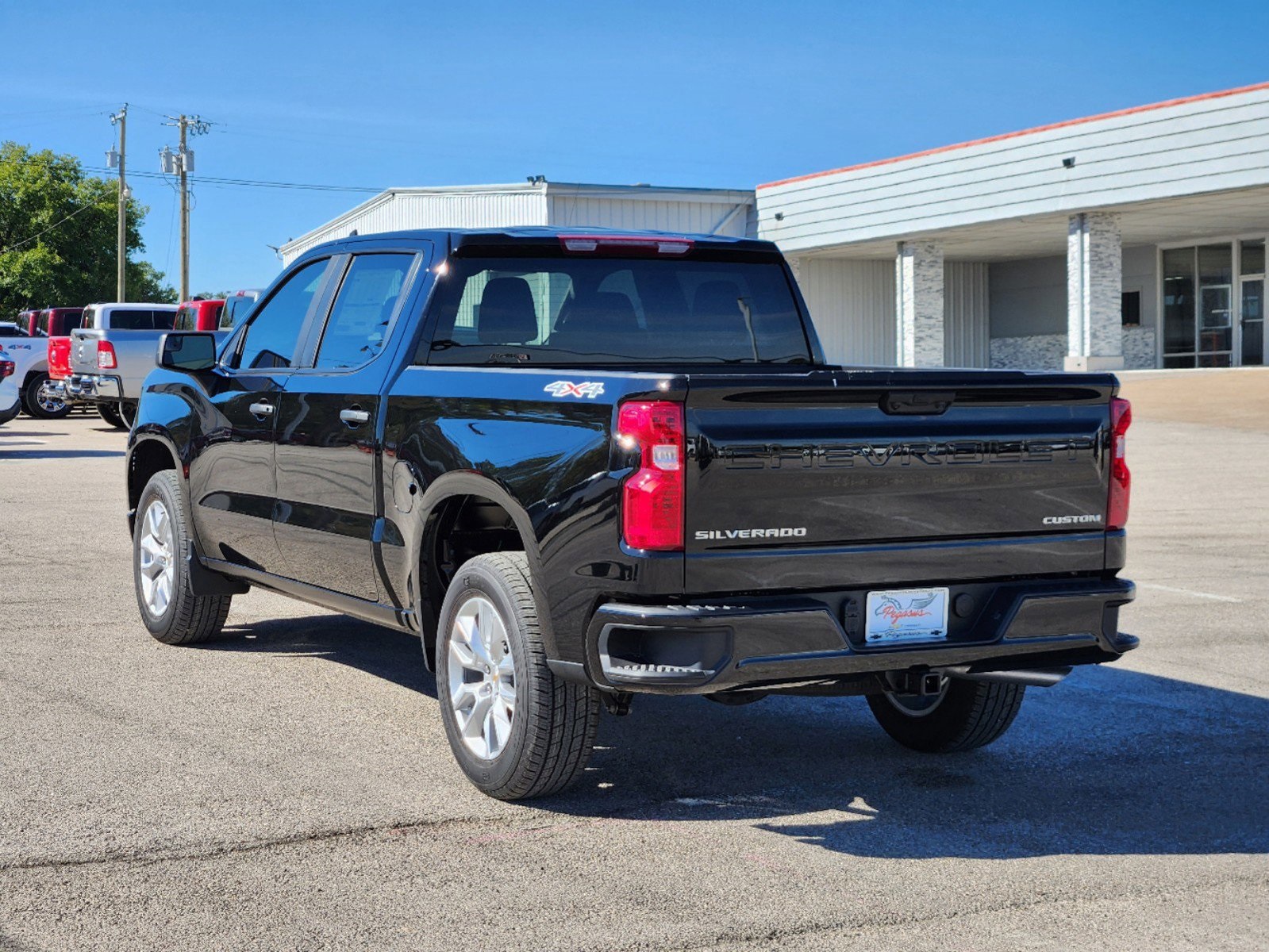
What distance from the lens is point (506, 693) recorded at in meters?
5.34

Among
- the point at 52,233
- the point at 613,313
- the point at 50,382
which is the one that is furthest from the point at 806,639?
the point at 52,233

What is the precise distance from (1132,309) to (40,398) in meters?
26.6

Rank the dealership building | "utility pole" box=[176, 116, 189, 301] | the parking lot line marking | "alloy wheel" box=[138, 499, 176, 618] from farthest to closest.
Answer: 1. "utility pole" box=[176, 116, 189, 301]
2. the dealership building
3. the parking lot line marking
4. "alloy wheel" box=[138, 499, 176, 618]

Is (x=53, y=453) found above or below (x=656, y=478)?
above

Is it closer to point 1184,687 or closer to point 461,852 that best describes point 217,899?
point 461,852

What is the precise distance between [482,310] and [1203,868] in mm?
3325

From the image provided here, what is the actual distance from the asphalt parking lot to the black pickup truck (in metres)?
0.36

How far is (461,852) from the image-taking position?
483 cm

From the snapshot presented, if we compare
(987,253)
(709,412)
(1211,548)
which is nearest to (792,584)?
(709,412)

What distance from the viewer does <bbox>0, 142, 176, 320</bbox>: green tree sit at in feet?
260

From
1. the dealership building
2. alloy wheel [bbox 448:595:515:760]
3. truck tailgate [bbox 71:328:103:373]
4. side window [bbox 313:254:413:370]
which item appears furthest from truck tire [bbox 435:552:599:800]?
the dealership building

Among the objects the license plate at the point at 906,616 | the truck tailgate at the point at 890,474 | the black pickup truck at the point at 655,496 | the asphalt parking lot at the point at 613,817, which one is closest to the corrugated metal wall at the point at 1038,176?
the asphalt parking lot at the point at 613,817

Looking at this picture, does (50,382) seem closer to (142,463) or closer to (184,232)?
(142,463)

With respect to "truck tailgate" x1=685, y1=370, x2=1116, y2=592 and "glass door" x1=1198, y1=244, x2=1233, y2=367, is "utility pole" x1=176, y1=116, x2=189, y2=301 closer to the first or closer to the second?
"glass door" x1=1198, y1=244, x2=1233, y2=367
